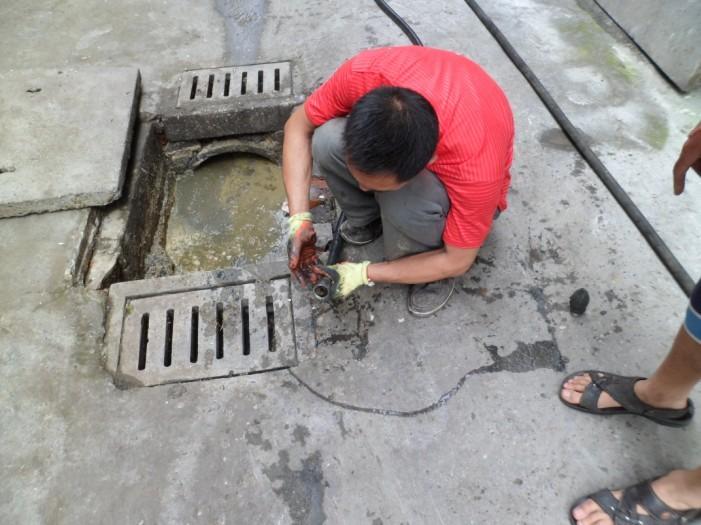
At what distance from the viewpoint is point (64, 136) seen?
225cm

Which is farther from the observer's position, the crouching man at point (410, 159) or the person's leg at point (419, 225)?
the person's leg at point (419, 225)

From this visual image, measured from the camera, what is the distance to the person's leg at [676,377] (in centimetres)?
119

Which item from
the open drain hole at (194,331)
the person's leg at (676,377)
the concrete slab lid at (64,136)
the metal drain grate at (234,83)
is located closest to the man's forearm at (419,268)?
the person's leg at (676,377)

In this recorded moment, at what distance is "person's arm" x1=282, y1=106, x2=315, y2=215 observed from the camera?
5.76 feet

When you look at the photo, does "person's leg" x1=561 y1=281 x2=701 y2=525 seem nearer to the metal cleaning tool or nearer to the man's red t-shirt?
the man's red t-shirt

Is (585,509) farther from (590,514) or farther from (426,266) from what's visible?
(426,266)

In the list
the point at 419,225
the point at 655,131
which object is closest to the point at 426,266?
the point at 419,225

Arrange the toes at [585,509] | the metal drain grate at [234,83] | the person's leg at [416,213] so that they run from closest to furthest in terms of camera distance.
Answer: the toes at [585,509], the person's leg at [416,213], the metal drain grate at [234,83]

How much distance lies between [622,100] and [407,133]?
1.90 metres

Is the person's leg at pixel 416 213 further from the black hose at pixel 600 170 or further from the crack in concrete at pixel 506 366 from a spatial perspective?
the black hose at pixel 600 170

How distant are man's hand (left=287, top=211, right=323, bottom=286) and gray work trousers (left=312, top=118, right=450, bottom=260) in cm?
19

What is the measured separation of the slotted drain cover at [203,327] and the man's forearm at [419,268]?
333mm

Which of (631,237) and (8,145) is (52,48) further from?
(631,237)

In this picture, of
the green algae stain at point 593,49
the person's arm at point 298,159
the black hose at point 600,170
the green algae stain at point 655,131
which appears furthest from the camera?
the green algae stain at point 593,49
